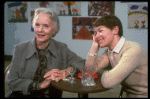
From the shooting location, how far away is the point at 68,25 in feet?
11.6

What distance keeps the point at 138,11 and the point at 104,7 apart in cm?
77

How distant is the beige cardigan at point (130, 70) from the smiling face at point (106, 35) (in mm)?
127

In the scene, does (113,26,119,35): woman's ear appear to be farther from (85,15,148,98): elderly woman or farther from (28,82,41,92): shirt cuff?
(28,82,41,92): shirt cuff

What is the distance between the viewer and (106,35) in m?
1.49

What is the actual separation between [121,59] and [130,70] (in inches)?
4.7

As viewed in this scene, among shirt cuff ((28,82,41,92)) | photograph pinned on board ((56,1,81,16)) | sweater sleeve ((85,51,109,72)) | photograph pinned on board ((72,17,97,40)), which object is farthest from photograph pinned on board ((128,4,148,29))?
shirt cuff ((28,82,41,92))

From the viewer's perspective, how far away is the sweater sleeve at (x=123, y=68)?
1196 millimetres

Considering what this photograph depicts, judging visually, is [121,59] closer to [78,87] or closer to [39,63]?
[78,87]

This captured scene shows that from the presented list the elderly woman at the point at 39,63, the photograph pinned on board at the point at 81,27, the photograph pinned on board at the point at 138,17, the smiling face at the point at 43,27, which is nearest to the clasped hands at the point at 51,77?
the elderly woman at the point at 39,63

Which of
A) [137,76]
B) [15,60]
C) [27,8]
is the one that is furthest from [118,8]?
[15,60]

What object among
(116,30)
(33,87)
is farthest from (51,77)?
(116,30)

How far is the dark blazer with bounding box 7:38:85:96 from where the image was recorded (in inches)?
58.3

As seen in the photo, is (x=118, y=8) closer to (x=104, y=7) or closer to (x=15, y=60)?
(x=104, y=7)

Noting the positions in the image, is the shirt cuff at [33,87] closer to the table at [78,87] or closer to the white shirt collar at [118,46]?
the table at [78,87]
